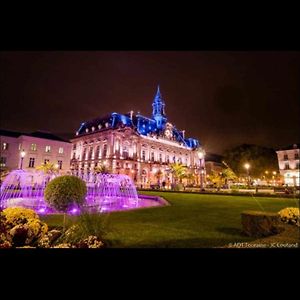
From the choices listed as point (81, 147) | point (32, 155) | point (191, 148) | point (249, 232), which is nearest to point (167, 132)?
point (191, 148)

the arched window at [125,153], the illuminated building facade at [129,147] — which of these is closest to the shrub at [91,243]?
the illuminated building facade at [129,147]

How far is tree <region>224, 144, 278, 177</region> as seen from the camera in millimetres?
70562

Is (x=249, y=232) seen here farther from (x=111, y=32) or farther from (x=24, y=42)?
(x=24, y=42)

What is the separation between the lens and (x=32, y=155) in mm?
50188

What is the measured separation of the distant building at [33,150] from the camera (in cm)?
4741

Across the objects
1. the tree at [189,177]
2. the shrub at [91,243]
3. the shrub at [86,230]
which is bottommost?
the shrub at [91,243]

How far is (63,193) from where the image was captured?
1166cm

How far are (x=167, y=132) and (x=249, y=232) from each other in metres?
80.8

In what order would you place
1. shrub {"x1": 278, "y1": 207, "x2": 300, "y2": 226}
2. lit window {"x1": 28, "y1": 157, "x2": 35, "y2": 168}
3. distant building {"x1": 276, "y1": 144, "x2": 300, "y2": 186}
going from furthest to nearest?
distant building {"x1": 276, "y1": 144, "x2": 300, "y2": 186} < lit window {"x1": 28, "y1": 157, "x2": 35, "y2": 168} < shrub {"x1": 278, "y1": 207, "x2": 300, "y2": 226}

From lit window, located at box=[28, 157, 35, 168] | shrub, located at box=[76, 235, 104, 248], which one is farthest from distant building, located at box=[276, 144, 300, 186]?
shrub, located at box=[76, 235, 104, 248]

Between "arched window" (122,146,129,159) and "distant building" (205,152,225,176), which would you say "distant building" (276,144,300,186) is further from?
"arched window" (122,146,129,159)

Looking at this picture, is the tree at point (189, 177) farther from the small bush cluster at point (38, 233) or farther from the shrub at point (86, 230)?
the small bush cluster at point (38, 233)

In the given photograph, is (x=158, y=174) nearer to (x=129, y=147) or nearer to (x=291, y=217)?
(x=129, y=147)

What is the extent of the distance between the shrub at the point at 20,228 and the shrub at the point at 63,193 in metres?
4.44
